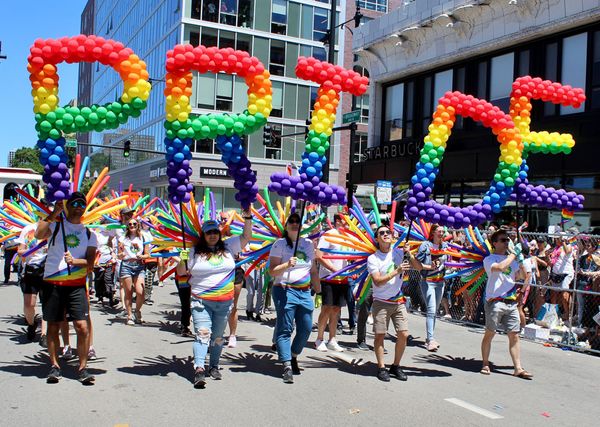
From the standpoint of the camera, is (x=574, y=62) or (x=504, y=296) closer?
(x=504, y=296)

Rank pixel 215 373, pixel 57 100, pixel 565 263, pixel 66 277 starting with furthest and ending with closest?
pixel 565 263, pixel 215 373, pixel 57 100, pixel 66 277

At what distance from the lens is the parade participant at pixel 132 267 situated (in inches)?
408

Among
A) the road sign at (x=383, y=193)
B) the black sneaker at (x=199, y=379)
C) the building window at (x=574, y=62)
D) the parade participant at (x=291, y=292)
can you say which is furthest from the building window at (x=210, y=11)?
the black sneaker at (x=199, y=379)

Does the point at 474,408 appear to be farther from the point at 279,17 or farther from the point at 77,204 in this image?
the point at 279,17

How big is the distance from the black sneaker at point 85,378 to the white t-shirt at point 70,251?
34.2 inches

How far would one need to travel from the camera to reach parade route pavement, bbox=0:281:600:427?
561cm

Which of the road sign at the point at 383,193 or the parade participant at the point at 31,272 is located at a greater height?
the road sign at the point at 383,193

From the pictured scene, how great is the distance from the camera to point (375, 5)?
46719mm

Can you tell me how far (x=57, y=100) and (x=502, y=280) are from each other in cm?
535

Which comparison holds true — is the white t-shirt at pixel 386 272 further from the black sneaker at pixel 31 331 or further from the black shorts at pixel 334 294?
the black sneaker at pixel 31 331

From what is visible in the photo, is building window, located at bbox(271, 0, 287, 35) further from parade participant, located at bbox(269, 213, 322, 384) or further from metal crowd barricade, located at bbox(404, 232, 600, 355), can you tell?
parade participant, located at bbox(269, 213, 322, 384)

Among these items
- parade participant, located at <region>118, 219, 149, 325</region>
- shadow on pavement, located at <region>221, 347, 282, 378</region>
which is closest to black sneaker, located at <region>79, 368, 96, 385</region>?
shadow on pavement, located at <region>221, 347, 282, 378</region>

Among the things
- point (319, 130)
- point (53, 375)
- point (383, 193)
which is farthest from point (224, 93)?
point (53, 375)

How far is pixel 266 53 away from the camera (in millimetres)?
40656
